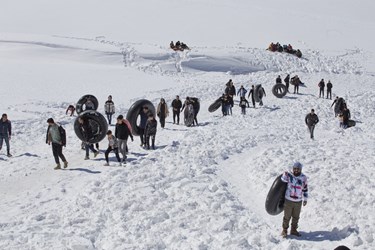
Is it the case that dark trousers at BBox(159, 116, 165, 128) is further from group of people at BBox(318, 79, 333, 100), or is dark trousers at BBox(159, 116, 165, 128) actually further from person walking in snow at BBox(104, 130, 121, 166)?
group of people at BBox(318, 79, 333, 100)

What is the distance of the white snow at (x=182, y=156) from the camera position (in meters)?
9.72

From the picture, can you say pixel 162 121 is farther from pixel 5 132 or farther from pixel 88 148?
pixel 5 132

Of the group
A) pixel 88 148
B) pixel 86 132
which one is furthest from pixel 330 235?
pixel 86 132

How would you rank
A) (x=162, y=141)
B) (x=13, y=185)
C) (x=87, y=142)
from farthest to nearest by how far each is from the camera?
(x=162, y=141) < (x=87, y=142) < (x=13, y=185)

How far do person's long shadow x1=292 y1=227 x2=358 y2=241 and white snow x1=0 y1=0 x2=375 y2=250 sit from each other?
0.02 meters

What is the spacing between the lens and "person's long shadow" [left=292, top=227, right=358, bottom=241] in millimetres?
9148

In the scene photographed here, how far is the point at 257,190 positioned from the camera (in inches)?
485

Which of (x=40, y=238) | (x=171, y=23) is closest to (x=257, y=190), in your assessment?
(x=40, y=238)

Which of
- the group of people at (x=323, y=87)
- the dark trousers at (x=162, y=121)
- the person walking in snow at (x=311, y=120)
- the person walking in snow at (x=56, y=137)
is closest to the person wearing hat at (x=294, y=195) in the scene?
the person walking in snow at (x=56, y=137)

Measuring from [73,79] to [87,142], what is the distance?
19731mm

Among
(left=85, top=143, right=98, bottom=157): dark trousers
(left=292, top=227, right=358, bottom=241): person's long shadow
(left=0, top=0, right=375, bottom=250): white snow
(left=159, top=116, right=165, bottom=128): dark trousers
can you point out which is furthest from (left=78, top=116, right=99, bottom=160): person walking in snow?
(left=292, top=227, right=358, bottom=241): person's long shadow

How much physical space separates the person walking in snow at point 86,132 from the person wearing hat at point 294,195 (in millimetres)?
8033

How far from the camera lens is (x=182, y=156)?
1523 centimetres

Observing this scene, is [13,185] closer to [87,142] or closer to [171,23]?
[87,142]
